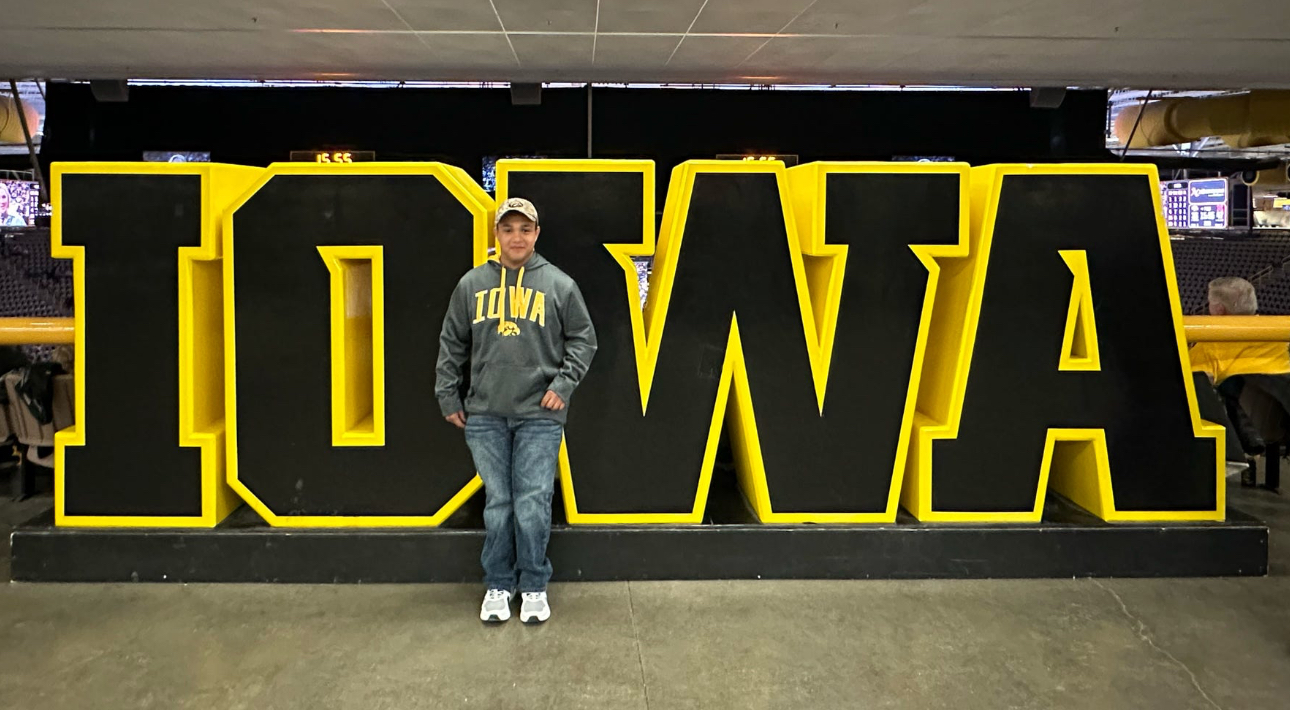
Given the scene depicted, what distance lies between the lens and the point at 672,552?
3.81 meters

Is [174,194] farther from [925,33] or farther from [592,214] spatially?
[925,33]

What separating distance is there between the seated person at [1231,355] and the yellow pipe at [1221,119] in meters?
4.74

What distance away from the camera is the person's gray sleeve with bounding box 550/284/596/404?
3312mm

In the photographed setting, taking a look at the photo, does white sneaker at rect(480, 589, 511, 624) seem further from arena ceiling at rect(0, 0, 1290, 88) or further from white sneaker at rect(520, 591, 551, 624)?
arena ceiling at rect(0, 0, 1290, 88)

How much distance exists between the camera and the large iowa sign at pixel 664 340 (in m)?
3.79

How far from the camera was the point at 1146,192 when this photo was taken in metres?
3.93

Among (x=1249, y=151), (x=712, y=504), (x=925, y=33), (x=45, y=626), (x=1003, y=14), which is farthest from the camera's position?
(x=1249, y=151)

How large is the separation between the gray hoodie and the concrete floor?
0.82 m

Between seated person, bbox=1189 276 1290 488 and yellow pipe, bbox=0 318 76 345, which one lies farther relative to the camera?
seated person, bbox=1189 276 1290 488

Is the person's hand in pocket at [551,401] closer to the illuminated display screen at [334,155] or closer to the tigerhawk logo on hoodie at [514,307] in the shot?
the tigerhawk logo on hoodie at [514,307]

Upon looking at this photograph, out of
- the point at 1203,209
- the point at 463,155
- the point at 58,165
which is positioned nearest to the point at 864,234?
the point at 58,165

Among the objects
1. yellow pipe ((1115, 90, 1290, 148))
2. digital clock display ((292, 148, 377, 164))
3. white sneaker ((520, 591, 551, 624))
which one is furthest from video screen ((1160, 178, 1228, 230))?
white sneaker ((520, 591, 551, 624))

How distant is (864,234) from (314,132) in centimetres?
742

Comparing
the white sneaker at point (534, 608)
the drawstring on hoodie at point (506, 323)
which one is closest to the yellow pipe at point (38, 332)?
the drawstring on hoodie at point (506, 323)
